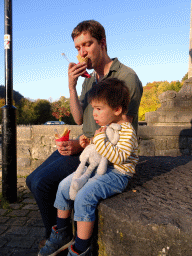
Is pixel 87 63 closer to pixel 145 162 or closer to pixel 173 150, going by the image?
pixel 145 162

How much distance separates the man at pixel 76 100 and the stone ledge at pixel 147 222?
607 mm

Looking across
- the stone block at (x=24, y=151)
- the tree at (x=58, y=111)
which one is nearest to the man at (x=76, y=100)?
the stone block at (x=24, y=151)

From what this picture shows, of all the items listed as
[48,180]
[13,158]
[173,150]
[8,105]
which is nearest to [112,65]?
[48,180]

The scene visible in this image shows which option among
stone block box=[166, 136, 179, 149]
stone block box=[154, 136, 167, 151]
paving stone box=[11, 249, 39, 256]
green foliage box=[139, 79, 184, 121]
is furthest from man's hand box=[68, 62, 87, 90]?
green foliage box=[139, 79, 184, 121]

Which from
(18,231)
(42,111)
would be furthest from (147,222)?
(42,111)

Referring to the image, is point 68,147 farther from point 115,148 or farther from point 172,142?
point 172,142

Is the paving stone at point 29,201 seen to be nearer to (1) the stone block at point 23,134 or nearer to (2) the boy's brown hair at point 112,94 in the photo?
(1) the stone block at point 23,134

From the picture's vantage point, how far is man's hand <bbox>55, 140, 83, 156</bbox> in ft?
7.03

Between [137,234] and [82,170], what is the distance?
603 mm

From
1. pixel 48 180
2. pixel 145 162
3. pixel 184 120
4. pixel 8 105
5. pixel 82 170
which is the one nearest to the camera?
pixel 82 170

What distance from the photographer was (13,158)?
3.70 m

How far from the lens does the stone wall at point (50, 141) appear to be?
4992 mm

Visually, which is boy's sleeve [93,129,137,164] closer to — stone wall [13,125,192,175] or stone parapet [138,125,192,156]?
stone wall [13,125,192,175]

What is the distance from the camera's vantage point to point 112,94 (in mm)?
1727
